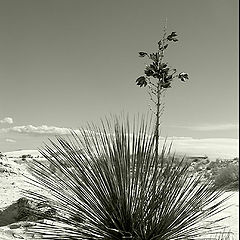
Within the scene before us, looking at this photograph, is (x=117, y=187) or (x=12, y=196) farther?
→ (x=12, y=196)

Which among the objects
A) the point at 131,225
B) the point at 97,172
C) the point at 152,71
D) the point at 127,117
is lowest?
the point at 131,225

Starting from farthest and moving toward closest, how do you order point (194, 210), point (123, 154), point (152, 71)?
point (152, 71)
point (194, 210)
point (123, 154)

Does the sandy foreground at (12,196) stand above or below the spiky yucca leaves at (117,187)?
below

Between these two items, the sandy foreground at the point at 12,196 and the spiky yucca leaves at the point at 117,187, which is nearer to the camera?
the spiky yucca leaves at the point at 117,187

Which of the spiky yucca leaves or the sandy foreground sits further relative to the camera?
the sandy foreground

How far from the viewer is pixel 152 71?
432 cm

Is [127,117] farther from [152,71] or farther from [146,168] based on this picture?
[152,71]

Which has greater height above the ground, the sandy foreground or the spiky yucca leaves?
the spiky yucca leaves

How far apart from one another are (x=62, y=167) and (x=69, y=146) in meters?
0.15

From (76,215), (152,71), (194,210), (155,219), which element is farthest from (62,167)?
(152,71)

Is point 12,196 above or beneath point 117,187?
beneath

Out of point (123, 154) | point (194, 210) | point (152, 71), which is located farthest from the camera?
point (152, 71)

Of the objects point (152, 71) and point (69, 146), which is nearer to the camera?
point (69, 146)

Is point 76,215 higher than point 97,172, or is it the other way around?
point 97,172
